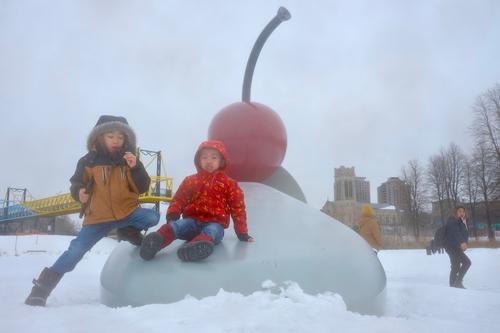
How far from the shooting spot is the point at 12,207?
2294cm

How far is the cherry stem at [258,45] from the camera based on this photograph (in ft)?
14.5

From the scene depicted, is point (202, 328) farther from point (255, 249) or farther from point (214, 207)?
point (214, 207)

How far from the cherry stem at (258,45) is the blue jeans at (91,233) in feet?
6.26

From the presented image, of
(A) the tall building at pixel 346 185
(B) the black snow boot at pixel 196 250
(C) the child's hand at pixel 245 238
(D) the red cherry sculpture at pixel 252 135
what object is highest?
(A) the tall building at pixel 346 185

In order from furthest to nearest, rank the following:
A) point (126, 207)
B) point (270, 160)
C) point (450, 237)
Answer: point (450, 237) < point (270, 160) < point (126, 207)

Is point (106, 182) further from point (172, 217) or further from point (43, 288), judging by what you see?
point (43, 288)

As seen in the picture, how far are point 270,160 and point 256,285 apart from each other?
190cm

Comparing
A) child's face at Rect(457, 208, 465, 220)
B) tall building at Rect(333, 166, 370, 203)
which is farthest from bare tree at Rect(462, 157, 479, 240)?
tall building at Rect(333, 166, 370, 203)

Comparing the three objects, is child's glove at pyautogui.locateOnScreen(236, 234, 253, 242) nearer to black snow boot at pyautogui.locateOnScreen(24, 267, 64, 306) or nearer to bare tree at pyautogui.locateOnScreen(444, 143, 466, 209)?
black snow boot at pyautogui.locateOnScreen(24, 267, 64, 306)

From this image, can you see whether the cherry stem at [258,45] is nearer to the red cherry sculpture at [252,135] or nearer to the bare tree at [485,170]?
the red cherry sculpture at [252,135]

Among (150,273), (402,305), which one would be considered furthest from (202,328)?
(402,305)

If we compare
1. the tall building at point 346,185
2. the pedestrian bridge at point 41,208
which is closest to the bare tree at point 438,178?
the pedestrian bridge at point 41,208

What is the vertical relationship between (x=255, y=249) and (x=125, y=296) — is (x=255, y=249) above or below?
above

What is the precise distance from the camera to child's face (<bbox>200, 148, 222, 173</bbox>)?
10.8ft
